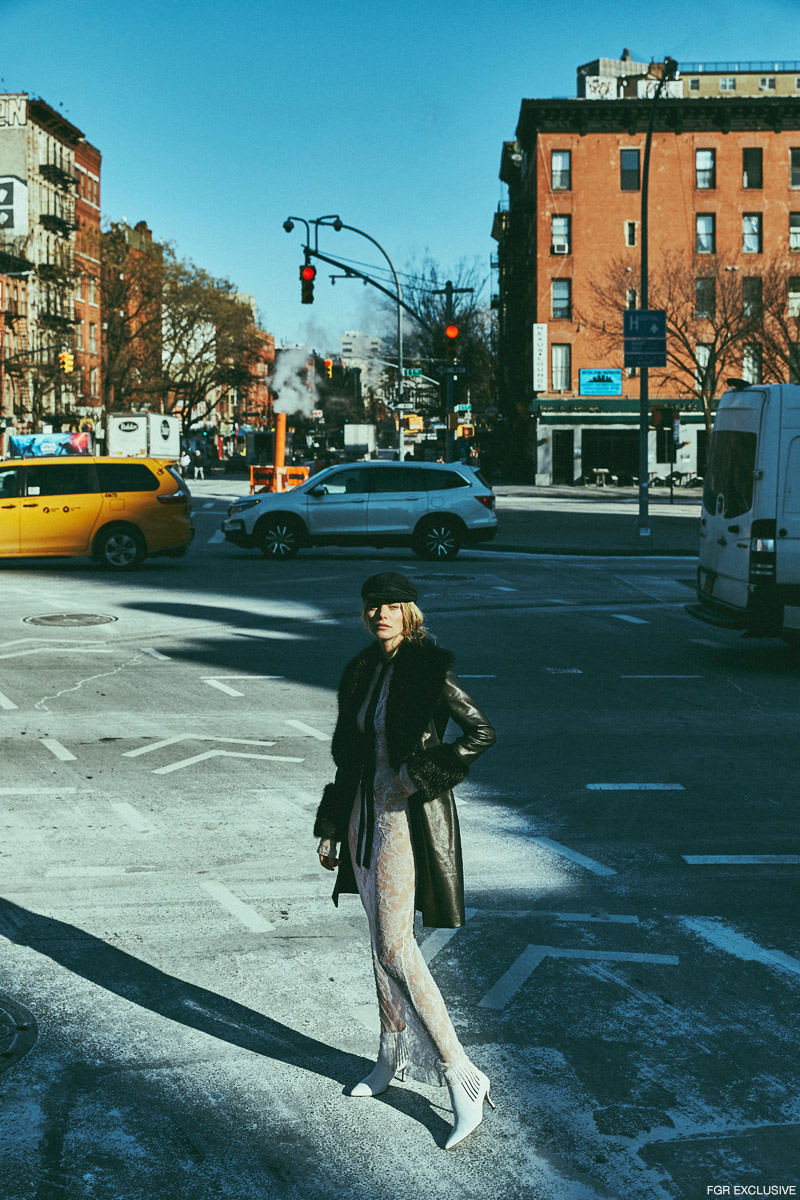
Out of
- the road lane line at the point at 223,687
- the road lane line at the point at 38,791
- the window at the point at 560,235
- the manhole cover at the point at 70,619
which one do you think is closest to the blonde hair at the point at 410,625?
the road lane line at the point at 38,791

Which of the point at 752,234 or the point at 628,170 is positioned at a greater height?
the point at 628,170

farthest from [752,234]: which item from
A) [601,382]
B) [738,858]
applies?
[738,858]

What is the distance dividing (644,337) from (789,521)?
1506 cm

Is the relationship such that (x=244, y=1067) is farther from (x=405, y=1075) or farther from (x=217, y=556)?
(x=217, y=556)

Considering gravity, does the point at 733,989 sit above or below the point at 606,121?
below

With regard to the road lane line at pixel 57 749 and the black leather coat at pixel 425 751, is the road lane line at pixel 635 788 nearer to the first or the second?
the road lane line at pixel 57 749

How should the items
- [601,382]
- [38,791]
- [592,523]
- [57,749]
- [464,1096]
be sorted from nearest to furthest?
[464,1096] < [38,791] < [57,749] < [592,523] < [601,382]

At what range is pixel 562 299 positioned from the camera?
205 ft

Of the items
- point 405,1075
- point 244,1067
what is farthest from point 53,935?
point 405,1075

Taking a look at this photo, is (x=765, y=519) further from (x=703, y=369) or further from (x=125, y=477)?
(x=703, y=369)

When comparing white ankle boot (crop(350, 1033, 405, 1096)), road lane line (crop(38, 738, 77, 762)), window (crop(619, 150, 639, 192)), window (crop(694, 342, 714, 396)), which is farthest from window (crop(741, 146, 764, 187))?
white ankle boot (crop(350, 1033, 405, 1096))

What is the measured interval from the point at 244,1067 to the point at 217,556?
21.1 m

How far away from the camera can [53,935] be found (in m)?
5.51

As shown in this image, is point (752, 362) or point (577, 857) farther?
point (752, 362)
